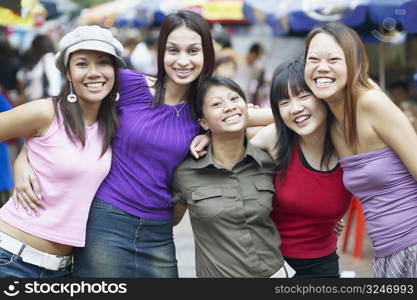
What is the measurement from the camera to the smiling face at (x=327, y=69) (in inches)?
131

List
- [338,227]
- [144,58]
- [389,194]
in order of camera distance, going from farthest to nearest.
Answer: [144,58], [338,227], [389,194]

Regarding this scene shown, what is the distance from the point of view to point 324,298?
337 cm

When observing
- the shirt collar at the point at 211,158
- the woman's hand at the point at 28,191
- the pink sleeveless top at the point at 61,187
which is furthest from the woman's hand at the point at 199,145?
the woman's hand at the point at 28,191

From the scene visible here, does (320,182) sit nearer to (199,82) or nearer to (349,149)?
(349,149)

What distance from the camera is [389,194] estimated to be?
3318 mm

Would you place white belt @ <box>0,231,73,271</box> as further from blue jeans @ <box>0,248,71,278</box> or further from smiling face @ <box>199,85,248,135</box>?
smiling face @ <box>199,85,248,135</box>

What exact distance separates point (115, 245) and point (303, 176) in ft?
3.49

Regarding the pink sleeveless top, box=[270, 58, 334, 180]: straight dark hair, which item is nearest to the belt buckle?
the pink sleeveless top

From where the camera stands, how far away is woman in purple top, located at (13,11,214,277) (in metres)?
3.52

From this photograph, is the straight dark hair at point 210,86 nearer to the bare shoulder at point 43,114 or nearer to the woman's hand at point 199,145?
the woman's hand at point 199,145

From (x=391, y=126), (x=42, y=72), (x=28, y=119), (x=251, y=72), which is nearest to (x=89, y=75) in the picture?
(x=28, y=119)

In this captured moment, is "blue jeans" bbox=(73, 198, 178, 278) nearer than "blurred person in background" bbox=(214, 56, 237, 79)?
Yes

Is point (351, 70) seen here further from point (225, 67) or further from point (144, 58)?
point (144, 58)

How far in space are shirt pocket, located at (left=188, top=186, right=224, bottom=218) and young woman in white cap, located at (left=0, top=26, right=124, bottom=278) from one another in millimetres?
494
